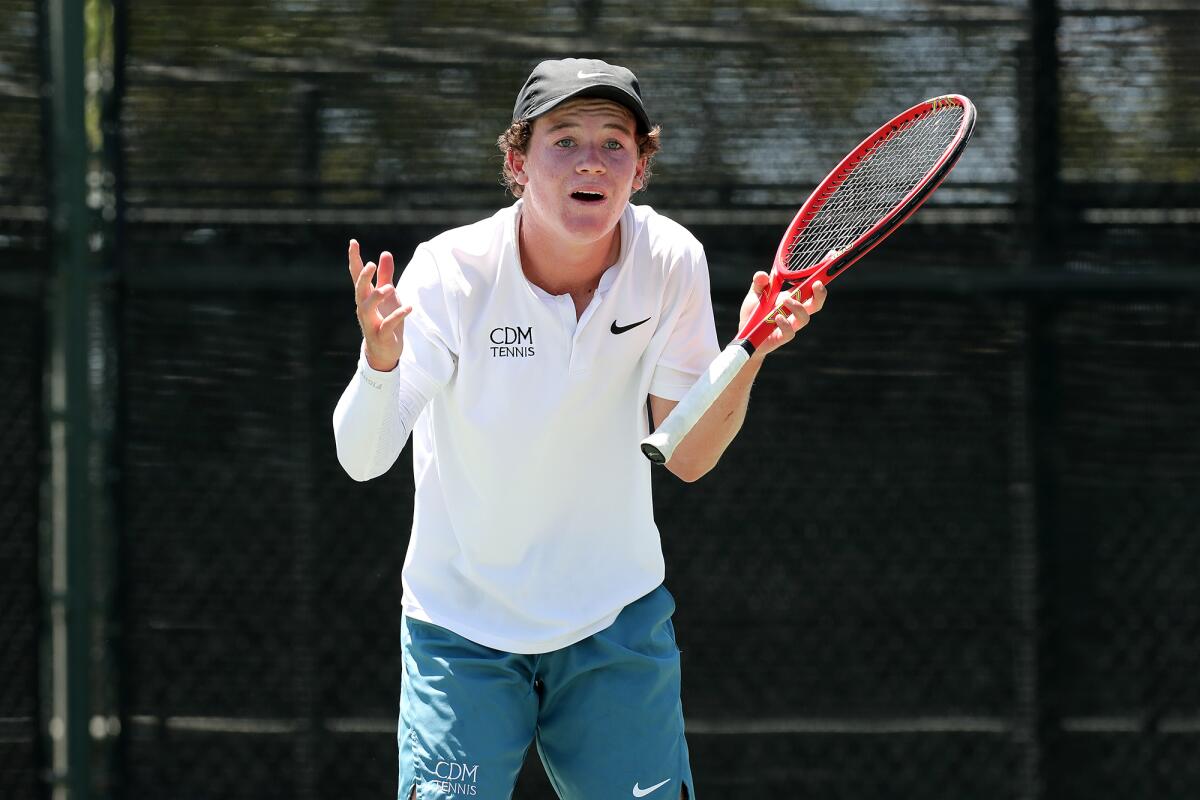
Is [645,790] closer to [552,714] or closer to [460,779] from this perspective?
[552,714]

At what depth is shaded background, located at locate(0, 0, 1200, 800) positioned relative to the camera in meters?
4.15

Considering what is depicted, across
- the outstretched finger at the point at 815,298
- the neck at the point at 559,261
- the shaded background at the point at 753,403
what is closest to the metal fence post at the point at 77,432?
the shaded background at the point at 753,403

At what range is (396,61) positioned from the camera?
13.6 ft

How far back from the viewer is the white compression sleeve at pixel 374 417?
2.64m

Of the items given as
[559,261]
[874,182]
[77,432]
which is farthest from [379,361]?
[77,432]

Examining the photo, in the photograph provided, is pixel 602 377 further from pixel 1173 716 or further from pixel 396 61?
pixel 1173 716

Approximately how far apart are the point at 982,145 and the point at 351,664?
216 cm

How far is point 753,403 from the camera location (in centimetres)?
421

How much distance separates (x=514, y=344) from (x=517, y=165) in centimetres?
35

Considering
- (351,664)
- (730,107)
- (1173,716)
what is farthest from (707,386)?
(1173,716)

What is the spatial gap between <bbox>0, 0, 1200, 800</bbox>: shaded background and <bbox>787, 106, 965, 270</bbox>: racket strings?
2.79ft

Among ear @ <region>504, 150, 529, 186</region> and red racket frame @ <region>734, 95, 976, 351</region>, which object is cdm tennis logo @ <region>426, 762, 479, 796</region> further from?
ear @ <region>504, 150, 529, 186</region>

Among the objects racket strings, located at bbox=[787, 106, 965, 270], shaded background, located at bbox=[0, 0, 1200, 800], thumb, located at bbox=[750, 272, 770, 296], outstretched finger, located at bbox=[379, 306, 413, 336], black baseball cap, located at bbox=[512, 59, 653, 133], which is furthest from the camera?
shaded background, located at bbox=[0, 0, 1200, 800]

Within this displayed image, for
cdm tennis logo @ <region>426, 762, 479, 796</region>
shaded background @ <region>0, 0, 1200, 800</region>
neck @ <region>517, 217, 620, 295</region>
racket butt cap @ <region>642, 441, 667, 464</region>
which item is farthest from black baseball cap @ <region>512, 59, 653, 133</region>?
shaded background @ <region>0, 0, 1200, 800</region>
